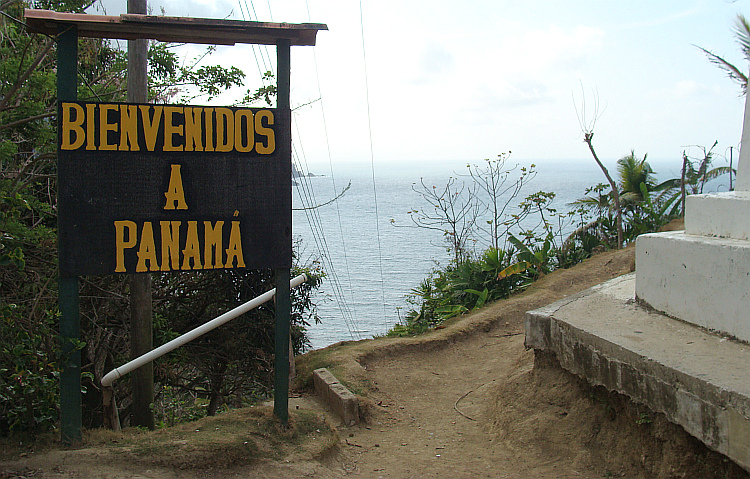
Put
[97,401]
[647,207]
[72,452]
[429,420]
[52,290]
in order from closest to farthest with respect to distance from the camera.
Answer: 1. [72,452]
2. [429,420]
3. [52,290]
4. [97,401]
5. [647,207]

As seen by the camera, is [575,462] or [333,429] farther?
[333,429]

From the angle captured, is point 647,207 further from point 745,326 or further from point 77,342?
point 77,342

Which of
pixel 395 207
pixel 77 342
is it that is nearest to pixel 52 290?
pixel 77 342

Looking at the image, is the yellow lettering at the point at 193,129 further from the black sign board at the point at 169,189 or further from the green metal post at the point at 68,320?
the green metal post at the point at 68,320

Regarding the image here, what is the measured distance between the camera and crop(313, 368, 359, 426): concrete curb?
538 centimetres

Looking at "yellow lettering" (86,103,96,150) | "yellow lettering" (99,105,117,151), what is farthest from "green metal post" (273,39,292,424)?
"yellow lettering" (86,103,96,150)

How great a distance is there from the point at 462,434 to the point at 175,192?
304 centimetres

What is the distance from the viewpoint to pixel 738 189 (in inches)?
195

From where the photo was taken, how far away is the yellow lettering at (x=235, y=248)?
4227 millimetres

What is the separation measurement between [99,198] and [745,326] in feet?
14.0

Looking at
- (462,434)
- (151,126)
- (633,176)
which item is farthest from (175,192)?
(633,176)

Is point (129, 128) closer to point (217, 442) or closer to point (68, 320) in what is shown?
point (68, 320)

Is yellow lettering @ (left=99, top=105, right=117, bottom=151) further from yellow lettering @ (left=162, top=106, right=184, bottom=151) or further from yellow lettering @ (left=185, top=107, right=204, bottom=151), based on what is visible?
yellow lettering @ (left=185, top=107, right=204, bottom=151)

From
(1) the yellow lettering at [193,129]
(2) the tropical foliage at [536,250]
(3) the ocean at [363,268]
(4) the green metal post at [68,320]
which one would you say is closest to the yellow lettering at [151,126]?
(1) the yellow lettering at [193,129]
